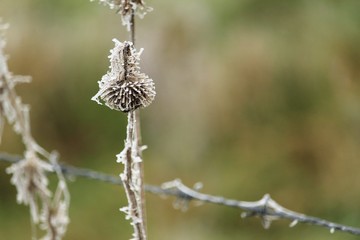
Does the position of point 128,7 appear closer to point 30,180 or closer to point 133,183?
point 133,183

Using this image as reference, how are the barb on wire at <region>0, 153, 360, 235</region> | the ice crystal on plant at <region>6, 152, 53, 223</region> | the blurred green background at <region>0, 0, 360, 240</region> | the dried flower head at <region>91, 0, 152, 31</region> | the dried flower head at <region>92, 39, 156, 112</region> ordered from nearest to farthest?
the dried flower head at <region>92, 39, 156, 112</region> < the dried flower head at <region>91, 0, 152, 31</region> < the ice crystal on plant at <region>6, 152, 53, 223</region> < the barb on wire at <region>0, 153, 360, 235</region> < the blurred green background at <region>0, 0, 360, 240</region>

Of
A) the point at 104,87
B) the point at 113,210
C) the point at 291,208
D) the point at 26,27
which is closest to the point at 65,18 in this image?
the point at 26,27

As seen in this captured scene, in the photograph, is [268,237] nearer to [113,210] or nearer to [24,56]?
[113,210]

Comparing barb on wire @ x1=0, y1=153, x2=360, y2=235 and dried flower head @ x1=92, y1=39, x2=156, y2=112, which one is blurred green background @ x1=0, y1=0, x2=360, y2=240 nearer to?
barb on wire @ x1=0, y1=153, x2=360, y2=235

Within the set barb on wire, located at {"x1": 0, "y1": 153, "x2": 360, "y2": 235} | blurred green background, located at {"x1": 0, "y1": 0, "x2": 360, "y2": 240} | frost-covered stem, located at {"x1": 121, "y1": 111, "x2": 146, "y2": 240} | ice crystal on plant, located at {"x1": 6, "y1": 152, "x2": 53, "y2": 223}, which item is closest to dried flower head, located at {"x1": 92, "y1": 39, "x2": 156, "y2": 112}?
frost-covered stem, located at {"x1": 121, "y1": 111, "x2": 146, "y2": 240}

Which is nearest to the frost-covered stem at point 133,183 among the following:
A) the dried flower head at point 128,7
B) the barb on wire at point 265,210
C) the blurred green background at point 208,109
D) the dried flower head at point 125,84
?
the dried flower head at point 125,84

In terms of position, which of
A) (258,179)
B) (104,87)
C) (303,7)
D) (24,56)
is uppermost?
(303,7)
